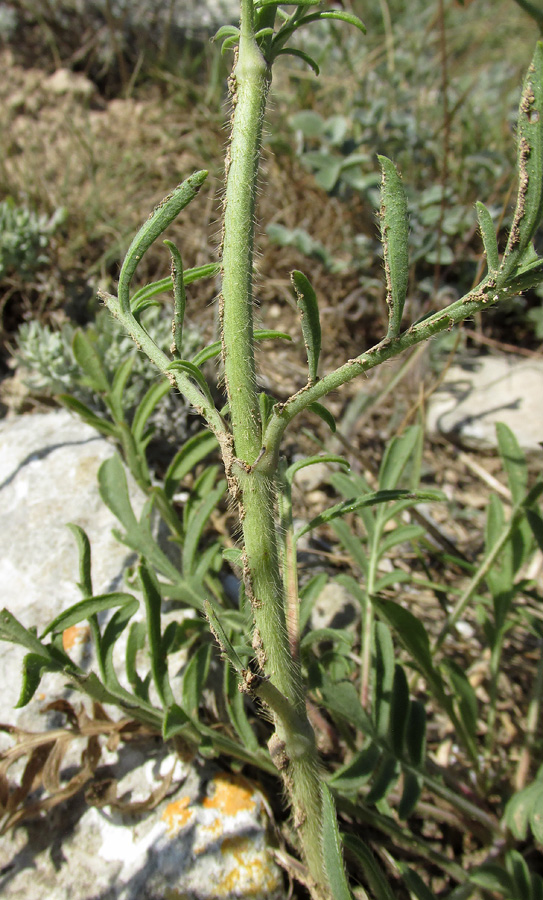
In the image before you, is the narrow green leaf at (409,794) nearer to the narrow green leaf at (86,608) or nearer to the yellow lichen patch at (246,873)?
the yellow lichen patch at (246,873)

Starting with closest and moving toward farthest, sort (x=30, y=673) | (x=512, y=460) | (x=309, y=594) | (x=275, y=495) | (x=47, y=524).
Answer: (x=275, y=495) < (x=30, y=673) < (x=309, y=594) < (x=512, y=460) < (x=47, y=524)

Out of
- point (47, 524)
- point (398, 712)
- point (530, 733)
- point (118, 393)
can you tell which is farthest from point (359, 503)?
point (47, 524)

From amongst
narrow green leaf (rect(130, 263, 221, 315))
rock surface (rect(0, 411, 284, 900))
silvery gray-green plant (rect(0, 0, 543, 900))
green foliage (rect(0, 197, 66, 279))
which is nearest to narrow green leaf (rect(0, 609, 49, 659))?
silvery gray-green plant (rect(0, 0, 543, 900))

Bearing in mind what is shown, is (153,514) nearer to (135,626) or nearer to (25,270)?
(135,626)

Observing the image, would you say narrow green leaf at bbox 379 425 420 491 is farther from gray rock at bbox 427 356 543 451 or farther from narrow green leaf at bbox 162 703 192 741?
gray rock at bbox 427 356 543 451

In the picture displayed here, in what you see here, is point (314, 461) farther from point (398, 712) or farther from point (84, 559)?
point (398, 712)

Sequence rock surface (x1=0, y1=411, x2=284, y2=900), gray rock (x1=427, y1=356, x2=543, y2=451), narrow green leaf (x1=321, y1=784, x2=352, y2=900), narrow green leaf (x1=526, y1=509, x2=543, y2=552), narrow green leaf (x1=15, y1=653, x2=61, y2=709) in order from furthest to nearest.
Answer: gray rock (x1=427, y1=356, x2=543, y2=451) → narrow green leaf (x1=526, y1=509, x2=543, y2=552) → rock surface (x1=0, y1=411, x2=284, y2=900) → narrow green leaf (x1=15, y1=653, x2=61, y2=709) → narrow green leaf (x1=321, y1=784, x2=352, y2=900)

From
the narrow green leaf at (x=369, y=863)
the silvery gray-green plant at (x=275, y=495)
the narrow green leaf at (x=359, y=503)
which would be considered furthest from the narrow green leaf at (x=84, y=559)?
the narrow green leaf at (x=369, y=863)

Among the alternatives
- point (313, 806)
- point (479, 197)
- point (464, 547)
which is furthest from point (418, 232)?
point (313, 806)
